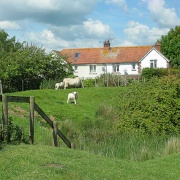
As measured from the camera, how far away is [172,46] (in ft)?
233

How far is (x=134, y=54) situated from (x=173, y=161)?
5653 cm

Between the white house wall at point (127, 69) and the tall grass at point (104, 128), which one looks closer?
the tall grass at point (104, 128)

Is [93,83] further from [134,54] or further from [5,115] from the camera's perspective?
[5,115]

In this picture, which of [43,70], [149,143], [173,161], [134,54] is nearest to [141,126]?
[149,143]

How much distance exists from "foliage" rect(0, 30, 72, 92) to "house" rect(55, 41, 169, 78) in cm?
2189

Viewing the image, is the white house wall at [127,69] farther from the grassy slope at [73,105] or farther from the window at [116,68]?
the grassy slope at [73,105]

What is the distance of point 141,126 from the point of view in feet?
67.1

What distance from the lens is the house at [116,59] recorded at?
215 ft

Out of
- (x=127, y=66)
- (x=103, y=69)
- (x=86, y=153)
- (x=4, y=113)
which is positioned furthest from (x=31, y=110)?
(x=103, y=69)

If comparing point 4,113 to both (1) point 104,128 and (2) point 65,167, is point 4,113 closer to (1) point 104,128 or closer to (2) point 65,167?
(2) point 65,167

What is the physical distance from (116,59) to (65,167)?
60265 millimetres

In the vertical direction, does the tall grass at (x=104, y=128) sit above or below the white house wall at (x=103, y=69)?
below

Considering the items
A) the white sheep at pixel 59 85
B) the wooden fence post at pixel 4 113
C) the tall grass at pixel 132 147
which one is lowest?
the tall grass at pixel 132 147

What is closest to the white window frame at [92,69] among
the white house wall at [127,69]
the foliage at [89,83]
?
the white house wall at [127,69]
